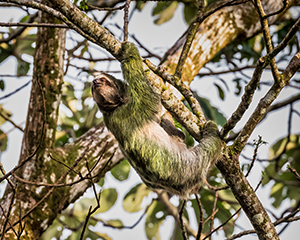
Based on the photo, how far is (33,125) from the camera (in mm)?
4758

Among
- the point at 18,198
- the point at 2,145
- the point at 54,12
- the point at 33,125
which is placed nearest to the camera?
the point at 54,12

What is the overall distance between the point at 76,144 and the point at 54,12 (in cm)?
241

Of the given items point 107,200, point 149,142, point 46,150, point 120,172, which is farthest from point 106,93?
point 120,172

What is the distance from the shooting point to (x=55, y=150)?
502 centimetres

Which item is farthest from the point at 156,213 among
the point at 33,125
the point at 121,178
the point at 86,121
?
the point at 33,125

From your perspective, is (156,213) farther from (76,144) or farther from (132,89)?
(132,89)

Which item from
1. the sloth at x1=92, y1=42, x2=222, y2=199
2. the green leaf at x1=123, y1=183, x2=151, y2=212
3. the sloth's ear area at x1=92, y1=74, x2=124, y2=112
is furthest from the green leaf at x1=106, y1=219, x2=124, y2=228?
the sloth's ear area at x1=92, y1=74, x2=124, y2=112

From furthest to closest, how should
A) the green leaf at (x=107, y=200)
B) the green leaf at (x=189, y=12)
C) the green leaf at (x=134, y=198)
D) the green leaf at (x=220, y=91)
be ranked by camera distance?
the green leaf at (x=220, y=91), the green leaf at (x=189, y=12), the green leaf at (x=134, y=198), the green leaf at (x=107, y=200)

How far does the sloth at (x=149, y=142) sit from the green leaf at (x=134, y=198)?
2.82m

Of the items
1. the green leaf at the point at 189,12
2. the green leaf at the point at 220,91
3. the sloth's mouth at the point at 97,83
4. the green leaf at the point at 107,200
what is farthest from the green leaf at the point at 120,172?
the green leaf at the point at 189,12

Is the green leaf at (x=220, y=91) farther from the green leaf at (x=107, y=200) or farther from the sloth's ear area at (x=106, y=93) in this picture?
the sloth's ear area at (x=106, y=93)

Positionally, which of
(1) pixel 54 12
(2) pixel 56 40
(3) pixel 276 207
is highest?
(2) pixel 56 40

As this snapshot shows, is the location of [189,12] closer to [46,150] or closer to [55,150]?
[55,150]

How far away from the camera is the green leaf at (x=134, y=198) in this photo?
21.9ft
